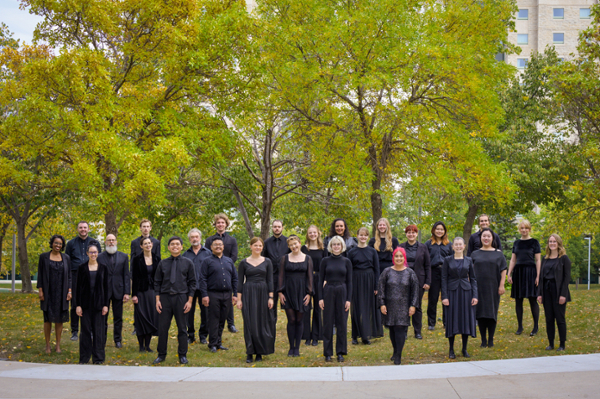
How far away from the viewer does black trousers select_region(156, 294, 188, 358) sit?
30.4 ft

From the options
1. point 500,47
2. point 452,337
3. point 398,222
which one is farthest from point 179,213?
point 398,222

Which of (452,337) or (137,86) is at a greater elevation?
(137,86)

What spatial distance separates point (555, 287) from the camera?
9.68 meters

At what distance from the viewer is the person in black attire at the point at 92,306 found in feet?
30.7

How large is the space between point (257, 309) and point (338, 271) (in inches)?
56.6

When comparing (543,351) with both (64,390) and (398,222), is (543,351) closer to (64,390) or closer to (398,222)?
(64,390)

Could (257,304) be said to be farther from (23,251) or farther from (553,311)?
(23,251)

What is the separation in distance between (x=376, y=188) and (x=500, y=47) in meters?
7.32

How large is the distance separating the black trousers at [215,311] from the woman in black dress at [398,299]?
108 inches

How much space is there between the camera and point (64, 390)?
724cm

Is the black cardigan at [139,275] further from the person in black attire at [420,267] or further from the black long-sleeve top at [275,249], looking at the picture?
the person in black attire at [420,267]

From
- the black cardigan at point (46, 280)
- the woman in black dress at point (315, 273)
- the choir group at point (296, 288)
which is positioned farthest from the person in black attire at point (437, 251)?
the black cardigan at point (46, 280)

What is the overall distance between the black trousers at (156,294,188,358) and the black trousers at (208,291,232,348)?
26.0 inches

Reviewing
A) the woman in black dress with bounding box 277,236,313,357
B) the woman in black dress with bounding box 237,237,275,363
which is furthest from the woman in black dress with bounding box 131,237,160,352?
the woman in black dress with bounding box 277,236,313,357
